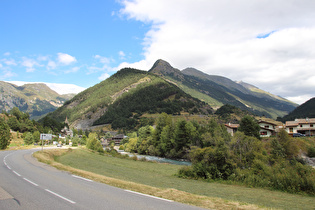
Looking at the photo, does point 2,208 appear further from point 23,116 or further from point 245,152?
point 23,116

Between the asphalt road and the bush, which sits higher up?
the asphalt road

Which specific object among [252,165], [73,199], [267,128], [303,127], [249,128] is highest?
[303,127]

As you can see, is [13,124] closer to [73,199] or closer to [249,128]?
[249,128]

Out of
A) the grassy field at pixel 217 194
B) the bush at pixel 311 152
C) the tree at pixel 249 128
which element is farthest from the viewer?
the tree at pixel 249 128

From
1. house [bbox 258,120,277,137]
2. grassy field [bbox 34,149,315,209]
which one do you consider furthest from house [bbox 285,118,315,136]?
grassy field [bbox 34,149,315,209]

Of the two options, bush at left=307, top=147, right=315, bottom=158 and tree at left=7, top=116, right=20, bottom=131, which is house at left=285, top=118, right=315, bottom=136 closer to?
bush at left=307, top=147, right=315, bottom=158

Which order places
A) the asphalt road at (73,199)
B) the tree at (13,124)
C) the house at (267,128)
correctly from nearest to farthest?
the asphalt road at (73,199) → the house at (267,128) → the tree at (13,124)

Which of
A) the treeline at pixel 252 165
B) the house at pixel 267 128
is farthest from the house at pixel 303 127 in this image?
the treeline at pixel 252 165

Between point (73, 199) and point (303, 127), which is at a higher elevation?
point (303, 127)

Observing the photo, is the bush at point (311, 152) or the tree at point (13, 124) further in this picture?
the tree at point (13, 124)

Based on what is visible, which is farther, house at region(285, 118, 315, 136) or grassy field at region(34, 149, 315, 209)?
house at region(285, 118, 315, 136)

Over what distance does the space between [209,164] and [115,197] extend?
67.9 ft

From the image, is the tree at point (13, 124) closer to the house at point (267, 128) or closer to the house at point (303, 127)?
the house at point (267, 128)

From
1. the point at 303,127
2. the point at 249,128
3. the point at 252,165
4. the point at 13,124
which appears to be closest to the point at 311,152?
the point at 249,128
